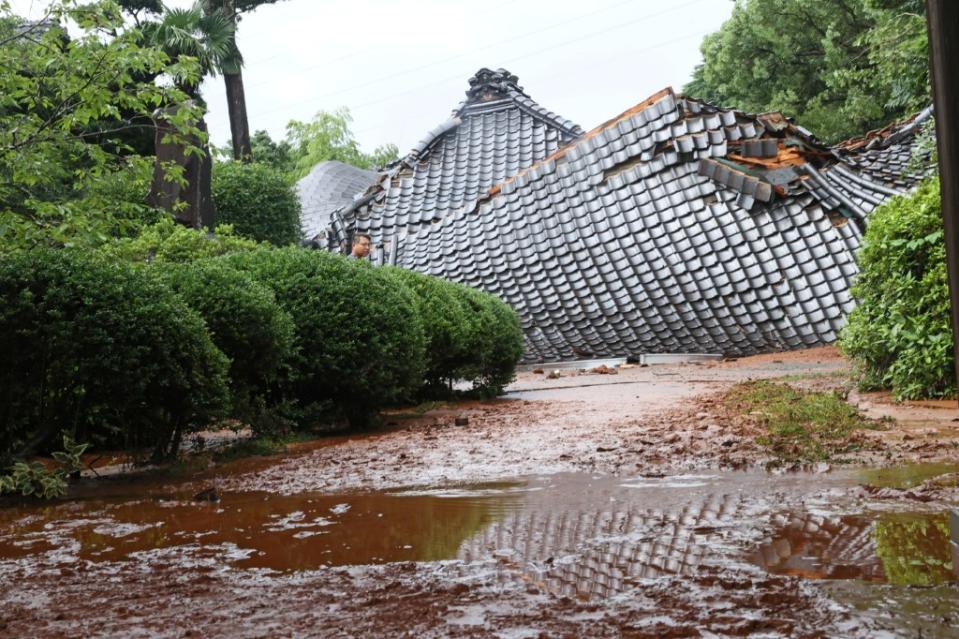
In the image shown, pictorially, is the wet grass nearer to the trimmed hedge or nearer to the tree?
the trimmed hedge

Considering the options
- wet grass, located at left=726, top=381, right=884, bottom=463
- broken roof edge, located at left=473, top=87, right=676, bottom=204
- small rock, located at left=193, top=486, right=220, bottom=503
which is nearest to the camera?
small rock, located at left=193, top=486, right=220, bottom=503

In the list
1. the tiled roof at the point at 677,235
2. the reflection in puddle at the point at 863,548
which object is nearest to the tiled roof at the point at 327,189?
the tiled roof at the point at 677,235

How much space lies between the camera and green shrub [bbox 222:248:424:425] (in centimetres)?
682

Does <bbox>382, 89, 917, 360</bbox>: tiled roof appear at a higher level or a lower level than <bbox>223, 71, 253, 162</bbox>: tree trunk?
lower

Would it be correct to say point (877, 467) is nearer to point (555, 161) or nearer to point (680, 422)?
point (680, 422)

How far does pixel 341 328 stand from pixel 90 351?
237cm

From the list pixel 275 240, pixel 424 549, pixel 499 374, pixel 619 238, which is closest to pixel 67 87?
pixel 499 374

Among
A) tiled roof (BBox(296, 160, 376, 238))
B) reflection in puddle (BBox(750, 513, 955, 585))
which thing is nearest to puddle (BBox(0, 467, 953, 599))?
reflection in puddle (BBox(750, 513, 955, 585))

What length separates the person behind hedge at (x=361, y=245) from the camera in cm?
1881

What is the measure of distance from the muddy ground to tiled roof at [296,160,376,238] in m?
22.8

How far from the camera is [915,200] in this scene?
7203mm

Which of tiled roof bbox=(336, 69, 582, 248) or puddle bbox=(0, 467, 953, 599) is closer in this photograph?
puddle bbox=(0, 467, 953, 599)

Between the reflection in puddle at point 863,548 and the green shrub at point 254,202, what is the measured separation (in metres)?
18.8

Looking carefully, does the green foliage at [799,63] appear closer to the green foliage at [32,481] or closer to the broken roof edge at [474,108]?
the broken roof edge at [474,108]
